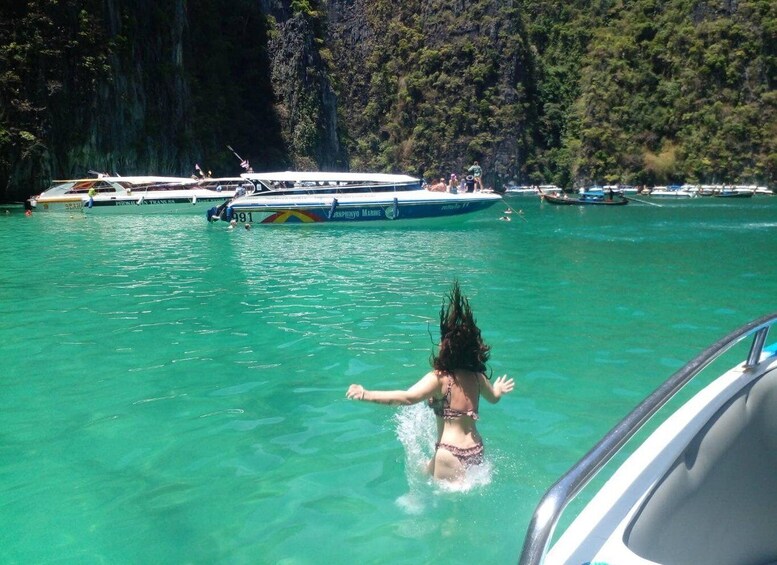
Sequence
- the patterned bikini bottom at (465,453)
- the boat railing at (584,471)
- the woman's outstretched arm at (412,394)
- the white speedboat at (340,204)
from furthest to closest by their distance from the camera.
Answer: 1. the white speedboat at (340,204)
2. the patterned bikini bottom at (465,453)
3. the woman's outstretched arm at (412,394)
4. the boat railing at (584,471)

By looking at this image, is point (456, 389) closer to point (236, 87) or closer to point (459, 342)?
point (459, 342)

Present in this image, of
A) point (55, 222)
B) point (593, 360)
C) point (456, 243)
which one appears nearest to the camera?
point (593, 360)

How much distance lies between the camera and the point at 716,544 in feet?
7.54

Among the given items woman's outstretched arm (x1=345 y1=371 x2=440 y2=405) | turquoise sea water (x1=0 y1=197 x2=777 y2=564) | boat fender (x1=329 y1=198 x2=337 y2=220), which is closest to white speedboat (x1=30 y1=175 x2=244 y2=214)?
boat fender (x1=329 y1=198 x2=337 y2=220)

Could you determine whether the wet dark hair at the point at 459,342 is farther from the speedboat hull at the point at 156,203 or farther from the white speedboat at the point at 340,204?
→ the speedboat hull at the point at 156,203

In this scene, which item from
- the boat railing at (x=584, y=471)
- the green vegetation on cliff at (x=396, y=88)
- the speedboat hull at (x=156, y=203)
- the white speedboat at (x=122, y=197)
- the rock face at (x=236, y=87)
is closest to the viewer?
the boat railing at (x=584, y=471)

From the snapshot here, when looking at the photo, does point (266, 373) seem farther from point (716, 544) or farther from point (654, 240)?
point (654, 240)

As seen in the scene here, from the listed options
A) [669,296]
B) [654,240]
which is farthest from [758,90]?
[669,296]

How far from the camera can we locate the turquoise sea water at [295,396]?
3.89 metres

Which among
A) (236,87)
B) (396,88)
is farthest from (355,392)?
(396,88)

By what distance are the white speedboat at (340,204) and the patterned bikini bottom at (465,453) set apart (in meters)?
22.9

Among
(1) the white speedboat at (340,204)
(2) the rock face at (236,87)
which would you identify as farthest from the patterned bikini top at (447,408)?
(2) the rock face at (236,87)

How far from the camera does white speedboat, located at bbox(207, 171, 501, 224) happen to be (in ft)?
88.0

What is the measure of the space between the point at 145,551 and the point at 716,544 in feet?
9.16
